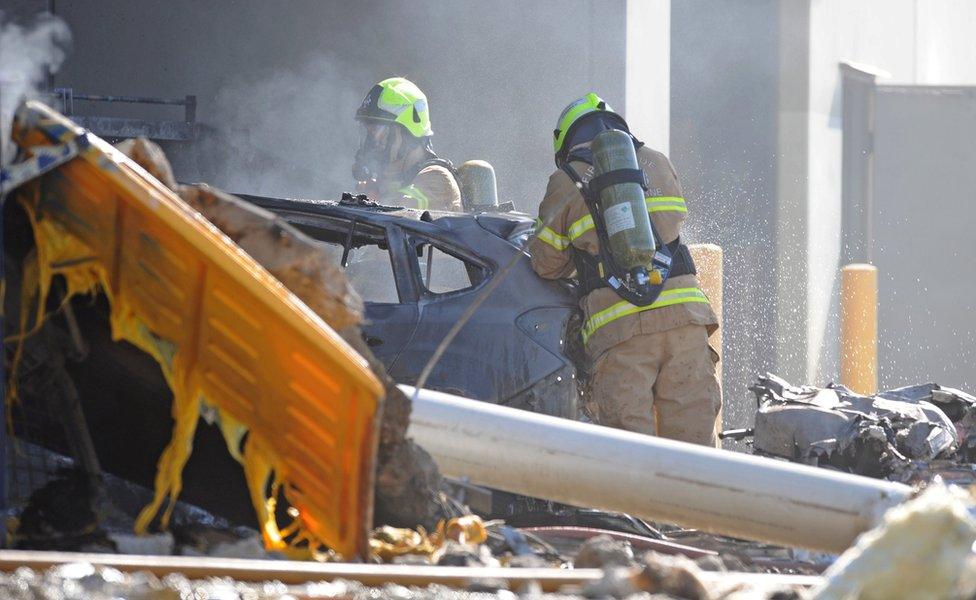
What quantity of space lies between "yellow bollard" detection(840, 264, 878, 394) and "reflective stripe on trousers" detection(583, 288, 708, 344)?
4.67 metres

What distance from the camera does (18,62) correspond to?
4035 millimetres

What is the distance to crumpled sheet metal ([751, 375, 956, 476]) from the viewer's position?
6.55 meters

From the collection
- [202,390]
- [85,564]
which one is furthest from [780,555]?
[85,564]

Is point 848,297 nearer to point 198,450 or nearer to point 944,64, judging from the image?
point 198,450

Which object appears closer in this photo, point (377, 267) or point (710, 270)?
point (377, 267)

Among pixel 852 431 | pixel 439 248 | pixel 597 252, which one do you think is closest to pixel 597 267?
pixel 597 252

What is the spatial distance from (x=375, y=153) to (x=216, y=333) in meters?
4.95

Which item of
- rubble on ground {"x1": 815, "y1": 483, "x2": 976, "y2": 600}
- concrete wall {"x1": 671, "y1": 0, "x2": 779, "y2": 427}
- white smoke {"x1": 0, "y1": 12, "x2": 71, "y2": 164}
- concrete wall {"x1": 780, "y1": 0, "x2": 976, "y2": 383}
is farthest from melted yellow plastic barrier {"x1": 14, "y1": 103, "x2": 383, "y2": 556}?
concrete wall {"x1": 780, "y1": 0, "x2": 976, "y2": 383}

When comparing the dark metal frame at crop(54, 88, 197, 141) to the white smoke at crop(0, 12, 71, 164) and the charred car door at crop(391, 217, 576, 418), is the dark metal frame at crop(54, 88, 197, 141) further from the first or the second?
the white smoke at crop(0, 12, 71, 164)

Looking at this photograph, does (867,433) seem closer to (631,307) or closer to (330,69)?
(631,307)

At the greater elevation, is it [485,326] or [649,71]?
[649,71]

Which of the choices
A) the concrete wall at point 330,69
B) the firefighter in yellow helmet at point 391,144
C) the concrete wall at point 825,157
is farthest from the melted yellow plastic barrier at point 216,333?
the concrete wall at point 825,157

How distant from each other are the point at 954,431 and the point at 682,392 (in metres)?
1.75

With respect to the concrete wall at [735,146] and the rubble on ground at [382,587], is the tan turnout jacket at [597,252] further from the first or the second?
the concrete wall at [735,146]
